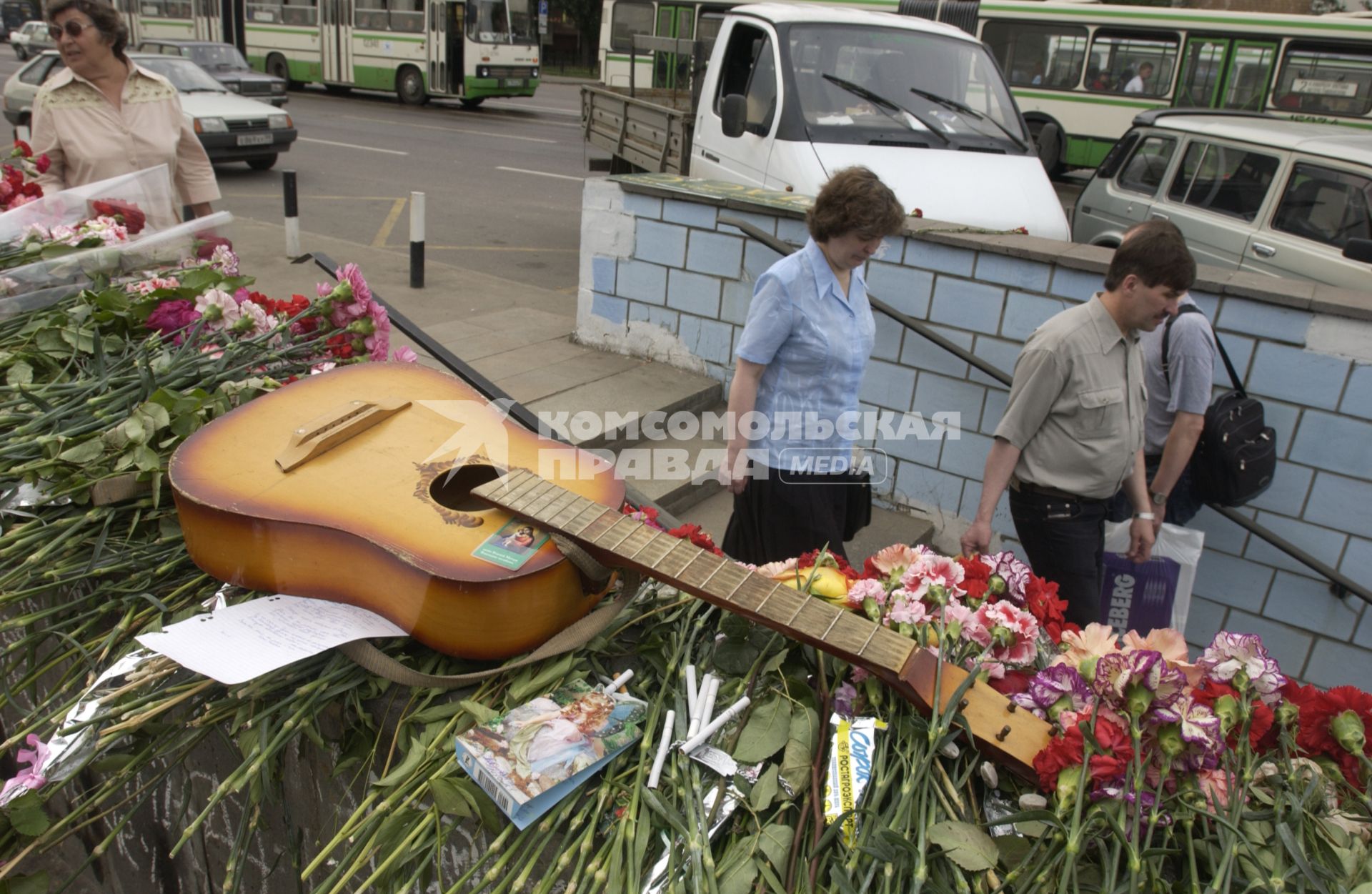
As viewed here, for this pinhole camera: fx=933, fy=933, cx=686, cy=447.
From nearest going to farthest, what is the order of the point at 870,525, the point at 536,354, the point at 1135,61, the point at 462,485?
the point at 462,485, the point at 870,525, the point at 536,354, the point at 1135,61

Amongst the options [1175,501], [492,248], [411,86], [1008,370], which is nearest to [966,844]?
[1175,501]

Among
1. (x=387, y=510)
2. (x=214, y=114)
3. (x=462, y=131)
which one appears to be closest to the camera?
(x=387, y=510)

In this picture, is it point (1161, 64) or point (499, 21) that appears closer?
point (1161, 64)

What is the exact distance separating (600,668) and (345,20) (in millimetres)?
21458

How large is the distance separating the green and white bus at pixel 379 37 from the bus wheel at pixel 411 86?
0.7 inches

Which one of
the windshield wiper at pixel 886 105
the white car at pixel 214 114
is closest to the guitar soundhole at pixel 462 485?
the windshield wiper at pixel 886 105

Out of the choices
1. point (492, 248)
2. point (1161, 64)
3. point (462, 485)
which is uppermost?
point (1161, 64)

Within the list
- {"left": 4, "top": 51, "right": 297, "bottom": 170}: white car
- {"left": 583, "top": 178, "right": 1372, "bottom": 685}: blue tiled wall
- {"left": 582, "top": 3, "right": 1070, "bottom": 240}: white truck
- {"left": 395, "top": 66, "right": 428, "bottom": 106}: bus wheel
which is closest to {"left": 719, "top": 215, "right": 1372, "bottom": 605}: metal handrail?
{"left": 583, "top": 178, "right": 1372, "bottom": 685}: blue tiled wall

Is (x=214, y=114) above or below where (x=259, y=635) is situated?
below

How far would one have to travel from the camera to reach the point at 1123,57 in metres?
13.2

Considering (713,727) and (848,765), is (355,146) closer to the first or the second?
(713,727)

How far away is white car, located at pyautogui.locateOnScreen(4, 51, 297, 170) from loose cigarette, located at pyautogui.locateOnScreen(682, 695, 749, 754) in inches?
449

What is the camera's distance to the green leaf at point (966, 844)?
41.8 inches

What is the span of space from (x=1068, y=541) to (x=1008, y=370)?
4.28 feet
